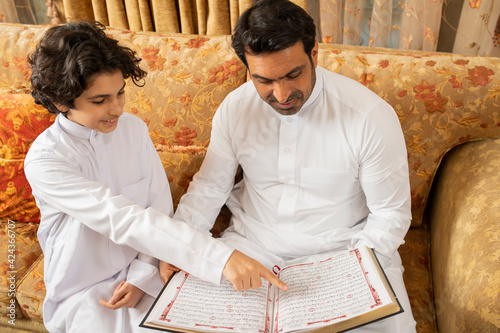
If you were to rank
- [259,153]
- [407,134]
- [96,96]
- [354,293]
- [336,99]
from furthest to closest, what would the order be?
[407,134] → [259,153] → [336,99] → [96,96] → [354,293]

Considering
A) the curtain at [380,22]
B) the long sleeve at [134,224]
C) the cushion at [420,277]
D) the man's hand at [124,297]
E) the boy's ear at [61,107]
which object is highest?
the boy's ear at [61,107]

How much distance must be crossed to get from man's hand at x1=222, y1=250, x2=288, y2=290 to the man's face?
0.50m

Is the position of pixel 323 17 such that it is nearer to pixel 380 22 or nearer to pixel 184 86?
pixel 380 22

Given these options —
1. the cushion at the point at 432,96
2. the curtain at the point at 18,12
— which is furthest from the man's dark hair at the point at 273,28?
the curtain at the point at 18,12

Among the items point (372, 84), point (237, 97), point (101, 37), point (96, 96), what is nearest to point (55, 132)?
point (96, 96)

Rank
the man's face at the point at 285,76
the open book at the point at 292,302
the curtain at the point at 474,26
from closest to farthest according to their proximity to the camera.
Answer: the open book at the point at 292,302
the man's face at the point at 285,76
the curtain at the point at 474,26

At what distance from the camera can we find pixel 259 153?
152cm

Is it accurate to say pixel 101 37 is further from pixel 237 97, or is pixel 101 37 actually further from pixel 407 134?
pixel 407 134

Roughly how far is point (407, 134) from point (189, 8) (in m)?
1.42

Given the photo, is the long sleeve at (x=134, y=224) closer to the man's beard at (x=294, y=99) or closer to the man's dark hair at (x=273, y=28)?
the man's beard at (x=294, y=99)

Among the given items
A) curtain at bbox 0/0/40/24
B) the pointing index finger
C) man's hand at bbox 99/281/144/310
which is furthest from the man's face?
curtain at bbox 0/0/40/24

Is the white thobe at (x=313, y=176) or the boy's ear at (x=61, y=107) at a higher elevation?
the boy's ear at (x=61, y=107)

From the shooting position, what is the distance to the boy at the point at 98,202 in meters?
Result: 1.16

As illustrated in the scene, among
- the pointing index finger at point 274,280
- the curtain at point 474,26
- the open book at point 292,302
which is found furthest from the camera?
the curtain at point 474,26
